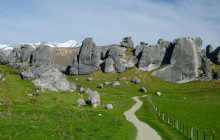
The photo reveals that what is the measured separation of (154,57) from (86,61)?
5857 cm

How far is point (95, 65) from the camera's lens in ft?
618

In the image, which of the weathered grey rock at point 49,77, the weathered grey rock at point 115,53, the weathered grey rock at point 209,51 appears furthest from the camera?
the weathered grey rock at point 115,53

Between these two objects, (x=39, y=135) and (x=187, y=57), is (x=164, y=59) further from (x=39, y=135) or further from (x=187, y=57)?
(x=39, y=135)

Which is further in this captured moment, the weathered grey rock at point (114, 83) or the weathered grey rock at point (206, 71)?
the weathered grey rock at point (206, 71)

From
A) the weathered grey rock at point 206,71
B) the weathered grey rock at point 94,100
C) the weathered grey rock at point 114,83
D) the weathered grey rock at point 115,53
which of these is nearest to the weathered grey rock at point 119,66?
the weathered grey rock at point 115,53

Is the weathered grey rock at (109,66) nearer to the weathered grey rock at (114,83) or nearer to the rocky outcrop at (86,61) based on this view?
the rocky outcrop at (86,61)

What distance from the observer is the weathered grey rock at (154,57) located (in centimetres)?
18225

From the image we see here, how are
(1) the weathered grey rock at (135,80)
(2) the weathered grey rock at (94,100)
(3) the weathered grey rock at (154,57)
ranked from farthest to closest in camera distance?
(3) the weathered grey rock at (154,57)
(1) the weathered grey rock at (135,80)
(2) the weathered grey rock at (94,100)

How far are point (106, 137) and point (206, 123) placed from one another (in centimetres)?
3004

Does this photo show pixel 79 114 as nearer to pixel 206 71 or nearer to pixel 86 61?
pixel 206 71

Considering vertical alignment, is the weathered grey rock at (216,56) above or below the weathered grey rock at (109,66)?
above

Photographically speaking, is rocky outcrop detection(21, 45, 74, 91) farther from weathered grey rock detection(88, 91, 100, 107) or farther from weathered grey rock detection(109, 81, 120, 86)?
weathered grey rock detection(109, 81, 120, 86)

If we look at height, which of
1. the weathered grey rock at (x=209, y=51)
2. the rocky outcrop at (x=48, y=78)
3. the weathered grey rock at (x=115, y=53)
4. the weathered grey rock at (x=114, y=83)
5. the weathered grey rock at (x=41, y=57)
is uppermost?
the weathered grey rock at (x=209, y=51)

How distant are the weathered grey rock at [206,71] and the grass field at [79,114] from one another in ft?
22.6
